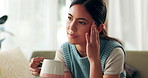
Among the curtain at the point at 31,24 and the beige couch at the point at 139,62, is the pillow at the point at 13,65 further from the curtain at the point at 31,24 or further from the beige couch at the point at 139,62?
the beige couch at the point at 139,62

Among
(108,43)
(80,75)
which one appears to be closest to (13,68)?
(80,75)

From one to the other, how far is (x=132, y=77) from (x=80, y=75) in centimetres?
64

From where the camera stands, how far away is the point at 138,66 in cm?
173

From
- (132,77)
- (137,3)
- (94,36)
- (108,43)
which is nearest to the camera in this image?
(94,36)

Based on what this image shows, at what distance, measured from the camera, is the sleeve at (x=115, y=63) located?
42.7 inches

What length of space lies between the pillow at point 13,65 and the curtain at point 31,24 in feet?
1.85

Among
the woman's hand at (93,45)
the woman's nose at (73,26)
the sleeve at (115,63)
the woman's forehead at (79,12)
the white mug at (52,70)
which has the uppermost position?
the woman's forehead at (79,12)

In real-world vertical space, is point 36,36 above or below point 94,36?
below

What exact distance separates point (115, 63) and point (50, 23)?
141cm

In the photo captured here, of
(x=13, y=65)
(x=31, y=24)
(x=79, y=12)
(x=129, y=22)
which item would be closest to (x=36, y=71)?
(x=79, y=12)

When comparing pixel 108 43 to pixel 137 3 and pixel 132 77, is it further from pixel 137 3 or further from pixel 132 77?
pixel 137 3

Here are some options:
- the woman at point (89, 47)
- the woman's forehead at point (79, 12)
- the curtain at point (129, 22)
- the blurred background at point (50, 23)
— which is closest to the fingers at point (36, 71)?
the woman at point (89, 47)

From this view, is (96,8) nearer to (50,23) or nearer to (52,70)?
(52,70)

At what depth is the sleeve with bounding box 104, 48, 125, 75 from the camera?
1.08m
